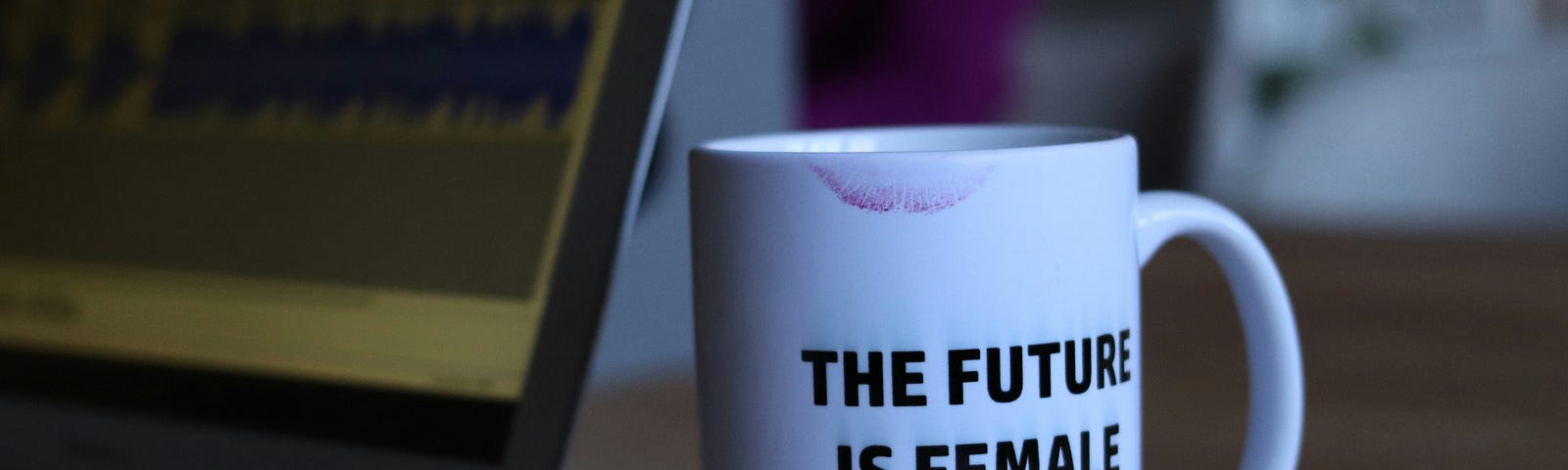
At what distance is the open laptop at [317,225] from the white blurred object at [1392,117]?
69 cm

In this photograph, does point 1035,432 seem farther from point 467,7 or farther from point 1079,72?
point 1079,72

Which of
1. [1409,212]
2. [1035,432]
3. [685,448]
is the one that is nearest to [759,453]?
[1035,432]

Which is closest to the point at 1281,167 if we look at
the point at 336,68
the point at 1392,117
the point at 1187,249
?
the point at 1392,117

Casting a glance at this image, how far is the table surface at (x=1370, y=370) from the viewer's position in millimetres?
461

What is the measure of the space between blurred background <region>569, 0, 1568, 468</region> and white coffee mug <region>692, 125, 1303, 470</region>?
0.49 ft

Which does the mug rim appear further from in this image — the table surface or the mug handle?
the table surface

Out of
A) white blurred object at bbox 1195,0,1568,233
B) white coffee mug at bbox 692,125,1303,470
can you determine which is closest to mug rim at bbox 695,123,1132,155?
white coffee mug at bbox 692,125,1303,470

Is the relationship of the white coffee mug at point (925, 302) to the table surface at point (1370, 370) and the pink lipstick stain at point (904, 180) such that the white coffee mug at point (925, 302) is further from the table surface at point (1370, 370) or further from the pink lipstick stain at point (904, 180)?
the table surface at point (1370, 370)

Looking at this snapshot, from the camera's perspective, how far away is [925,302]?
0.99 feet

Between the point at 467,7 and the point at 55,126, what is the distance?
0.23 m

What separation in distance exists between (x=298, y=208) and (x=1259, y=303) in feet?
1.04

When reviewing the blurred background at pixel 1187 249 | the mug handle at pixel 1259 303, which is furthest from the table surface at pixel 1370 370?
the mug handle at pixel 1259 303

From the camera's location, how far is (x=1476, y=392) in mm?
521

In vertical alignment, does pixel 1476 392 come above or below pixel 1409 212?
above
